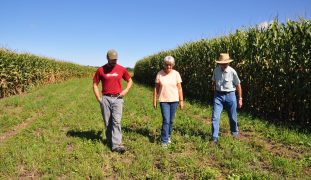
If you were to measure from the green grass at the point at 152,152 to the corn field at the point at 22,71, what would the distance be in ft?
36.9

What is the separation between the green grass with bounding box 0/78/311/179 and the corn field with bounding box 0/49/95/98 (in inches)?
443

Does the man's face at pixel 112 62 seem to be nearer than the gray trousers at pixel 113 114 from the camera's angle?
Yes

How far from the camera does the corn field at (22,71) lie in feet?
71.9

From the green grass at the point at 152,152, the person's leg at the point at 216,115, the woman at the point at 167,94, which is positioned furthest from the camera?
the person's leg at the point at 216,115

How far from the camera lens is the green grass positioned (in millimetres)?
6430

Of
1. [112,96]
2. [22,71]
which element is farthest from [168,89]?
[22,71]

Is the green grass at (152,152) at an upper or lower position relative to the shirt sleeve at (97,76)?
lower

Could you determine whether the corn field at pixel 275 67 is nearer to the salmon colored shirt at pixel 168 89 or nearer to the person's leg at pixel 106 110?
the salmon colored shirt at pixel 168 89

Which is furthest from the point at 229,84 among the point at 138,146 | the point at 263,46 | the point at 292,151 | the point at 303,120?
the point at 263,46

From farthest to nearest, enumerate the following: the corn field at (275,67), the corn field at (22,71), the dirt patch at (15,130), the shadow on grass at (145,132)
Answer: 1. the corn field at (22,71)
2. the corn field at (275,67)
3. the dirt patch at (15,130)
4. the shadow on grass at (145,132)

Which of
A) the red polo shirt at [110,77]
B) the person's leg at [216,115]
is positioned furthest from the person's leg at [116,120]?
the person's leg at [216,115]

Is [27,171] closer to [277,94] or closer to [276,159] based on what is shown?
[276,159]

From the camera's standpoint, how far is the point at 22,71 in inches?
1001

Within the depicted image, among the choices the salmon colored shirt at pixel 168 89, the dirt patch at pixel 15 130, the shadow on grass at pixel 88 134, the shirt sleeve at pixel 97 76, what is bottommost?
the dirt patch at pixel 15 130
